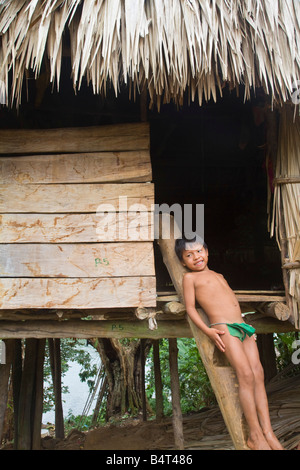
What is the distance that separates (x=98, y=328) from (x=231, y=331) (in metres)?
1.10

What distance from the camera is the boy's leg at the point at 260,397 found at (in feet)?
7.32

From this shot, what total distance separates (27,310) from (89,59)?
1.64 m

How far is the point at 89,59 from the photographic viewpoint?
260cm

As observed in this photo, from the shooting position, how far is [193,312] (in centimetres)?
258

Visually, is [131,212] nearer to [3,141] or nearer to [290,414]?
[3,141]

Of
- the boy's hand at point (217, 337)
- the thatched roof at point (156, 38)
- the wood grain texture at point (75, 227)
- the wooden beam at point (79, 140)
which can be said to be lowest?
the boy's hand at point (217, 337)

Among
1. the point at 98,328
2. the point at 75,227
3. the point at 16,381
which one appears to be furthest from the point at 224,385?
the point at 16,381

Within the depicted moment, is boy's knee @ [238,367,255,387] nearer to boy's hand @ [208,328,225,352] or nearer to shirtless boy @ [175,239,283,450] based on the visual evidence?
shirtless boy @ [175,239,283,450]

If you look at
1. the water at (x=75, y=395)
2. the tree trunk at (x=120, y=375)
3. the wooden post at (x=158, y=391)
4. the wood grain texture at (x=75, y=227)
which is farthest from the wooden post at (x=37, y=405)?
the water at (x=75, y=395)

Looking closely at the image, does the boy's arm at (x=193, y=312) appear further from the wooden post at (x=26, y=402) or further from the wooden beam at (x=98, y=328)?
the wooden post at (x=26, y=402)

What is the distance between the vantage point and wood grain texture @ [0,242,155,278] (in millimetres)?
2846

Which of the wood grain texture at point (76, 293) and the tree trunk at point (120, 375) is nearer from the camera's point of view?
the wood grain texture at point (76, 293)

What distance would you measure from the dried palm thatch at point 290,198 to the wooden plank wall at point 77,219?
883mm
